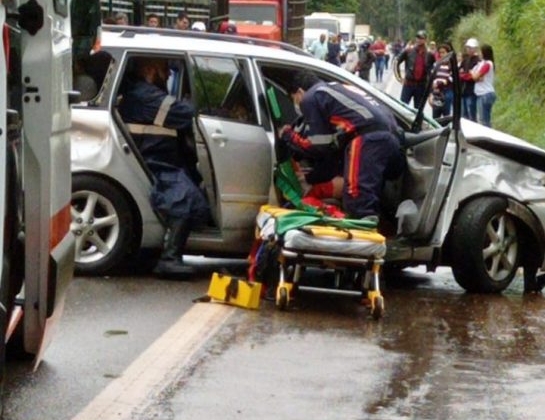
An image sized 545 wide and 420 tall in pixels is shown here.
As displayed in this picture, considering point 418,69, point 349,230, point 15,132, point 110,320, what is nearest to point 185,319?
point 110,320

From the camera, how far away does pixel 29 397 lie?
7555 mm

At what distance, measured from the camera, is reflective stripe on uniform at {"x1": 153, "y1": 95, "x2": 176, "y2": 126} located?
11.3m

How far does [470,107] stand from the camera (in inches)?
1071

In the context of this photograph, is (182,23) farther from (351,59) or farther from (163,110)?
(351,59)

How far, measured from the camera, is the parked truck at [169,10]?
24.7m

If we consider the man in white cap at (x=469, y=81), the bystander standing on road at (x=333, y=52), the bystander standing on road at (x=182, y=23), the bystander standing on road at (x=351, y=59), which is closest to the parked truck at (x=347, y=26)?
the bystander standing on road at (x=351, y=59)

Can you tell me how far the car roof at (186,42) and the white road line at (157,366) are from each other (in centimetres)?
211

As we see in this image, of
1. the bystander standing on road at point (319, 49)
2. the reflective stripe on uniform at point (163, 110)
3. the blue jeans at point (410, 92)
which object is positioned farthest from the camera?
the bystander standing on road at point (319, 49)

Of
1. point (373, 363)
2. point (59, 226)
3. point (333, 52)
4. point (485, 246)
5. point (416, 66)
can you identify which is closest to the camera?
point (59, 226)

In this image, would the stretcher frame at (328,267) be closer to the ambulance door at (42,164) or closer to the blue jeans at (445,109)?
the ambulance door at (42,164)

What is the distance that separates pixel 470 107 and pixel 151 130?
1637cm

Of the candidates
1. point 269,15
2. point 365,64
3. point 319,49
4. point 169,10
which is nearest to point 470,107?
point 169,10

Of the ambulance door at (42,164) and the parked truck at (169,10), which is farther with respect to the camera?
the parked truck at (169,10)

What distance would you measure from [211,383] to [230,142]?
11.8 ft
